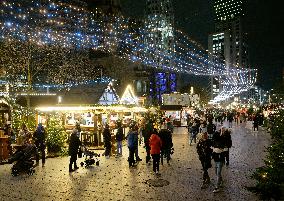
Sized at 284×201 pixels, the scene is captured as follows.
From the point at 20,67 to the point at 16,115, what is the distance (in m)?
11.9

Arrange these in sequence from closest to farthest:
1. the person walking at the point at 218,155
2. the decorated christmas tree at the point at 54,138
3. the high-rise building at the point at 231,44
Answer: the person walking at the point at 218,155 → the decorated christmas tree at the point at 54,138 → the high-rise building at the point at 231,44

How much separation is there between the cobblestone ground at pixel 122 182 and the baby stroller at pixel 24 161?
33cm

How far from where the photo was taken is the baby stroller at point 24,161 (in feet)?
43.1

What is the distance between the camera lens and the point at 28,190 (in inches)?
413

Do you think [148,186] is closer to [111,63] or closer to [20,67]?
[20,67]

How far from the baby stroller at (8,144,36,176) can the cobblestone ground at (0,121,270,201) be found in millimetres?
330

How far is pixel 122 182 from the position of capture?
11305 mm

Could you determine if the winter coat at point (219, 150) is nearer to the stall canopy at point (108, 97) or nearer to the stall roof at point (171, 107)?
the stall canopy at point (108, 97)

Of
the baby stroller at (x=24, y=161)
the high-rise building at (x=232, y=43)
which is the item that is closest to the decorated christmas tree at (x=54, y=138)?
the baby stroller at (x=24, y=161)

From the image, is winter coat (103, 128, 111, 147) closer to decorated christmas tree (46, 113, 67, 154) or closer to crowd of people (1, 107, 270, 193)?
crowd of people (1, 107, 270, 193)

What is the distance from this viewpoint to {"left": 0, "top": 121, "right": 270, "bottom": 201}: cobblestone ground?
9.53 meters

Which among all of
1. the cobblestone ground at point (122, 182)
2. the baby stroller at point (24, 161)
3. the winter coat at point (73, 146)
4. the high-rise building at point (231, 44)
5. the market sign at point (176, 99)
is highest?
the high-rise building at point (231, 44)

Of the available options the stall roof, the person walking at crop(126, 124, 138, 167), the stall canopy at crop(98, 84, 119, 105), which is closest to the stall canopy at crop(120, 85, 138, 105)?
the stall canopy at crop(98, 84, 119, 105)

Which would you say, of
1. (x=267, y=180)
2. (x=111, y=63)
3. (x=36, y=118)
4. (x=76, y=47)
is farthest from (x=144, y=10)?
(x=267, y=180)
